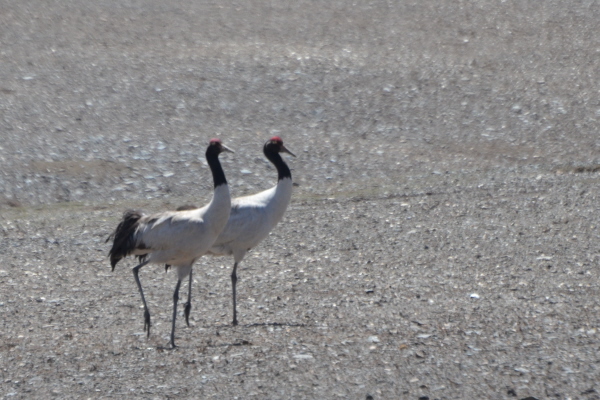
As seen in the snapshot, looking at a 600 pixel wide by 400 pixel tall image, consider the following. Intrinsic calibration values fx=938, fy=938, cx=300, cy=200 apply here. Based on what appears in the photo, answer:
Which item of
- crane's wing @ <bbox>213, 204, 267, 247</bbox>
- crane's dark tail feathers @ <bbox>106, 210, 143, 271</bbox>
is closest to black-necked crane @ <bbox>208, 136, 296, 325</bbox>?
crane's wing @ <bbox>213, 204, 267, 247</bbox>

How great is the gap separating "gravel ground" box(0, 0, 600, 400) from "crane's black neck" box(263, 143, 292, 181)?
41.8 inches

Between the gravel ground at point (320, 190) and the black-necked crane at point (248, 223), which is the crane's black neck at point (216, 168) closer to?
the black-necked crane at point (248, 223)

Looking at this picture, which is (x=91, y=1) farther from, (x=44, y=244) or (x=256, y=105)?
(x=44, y=244)

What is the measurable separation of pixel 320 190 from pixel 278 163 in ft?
13.5

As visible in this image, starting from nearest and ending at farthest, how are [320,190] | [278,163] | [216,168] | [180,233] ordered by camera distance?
[180,233]
[216,168]
[278,163]
[320,190]

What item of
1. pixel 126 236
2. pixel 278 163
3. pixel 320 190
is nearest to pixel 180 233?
pixel 126 236

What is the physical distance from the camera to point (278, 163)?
9.62 metres

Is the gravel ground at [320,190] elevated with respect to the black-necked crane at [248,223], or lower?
lower

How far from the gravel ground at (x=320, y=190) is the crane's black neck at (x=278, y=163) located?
106cm

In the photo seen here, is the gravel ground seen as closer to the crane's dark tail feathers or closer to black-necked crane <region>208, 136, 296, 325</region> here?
black-necked crane <region>208, 136, 296, 325</region>

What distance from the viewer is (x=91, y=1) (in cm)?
2328

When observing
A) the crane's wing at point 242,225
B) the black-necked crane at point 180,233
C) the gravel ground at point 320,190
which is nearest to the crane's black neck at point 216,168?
the black-necked crane at point 180,233

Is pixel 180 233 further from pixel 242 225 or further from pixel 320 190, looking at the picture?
pixel 320 190

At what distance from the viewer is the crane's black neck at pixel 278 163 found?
31.0ft
